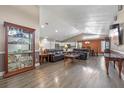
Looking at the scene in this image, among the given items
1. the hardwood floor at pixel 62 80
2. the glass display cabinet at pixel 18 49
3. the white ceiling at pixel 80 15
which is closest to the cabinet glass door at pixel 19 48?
the glass display cabinet at pixel 18 49

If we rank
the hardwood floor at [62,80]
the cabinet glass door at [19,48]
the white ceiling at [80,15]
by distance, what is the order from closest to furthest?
the hardwood floor at [62,80] → the cabinet glass door at [19,48] → the white ceiling at [80,15]

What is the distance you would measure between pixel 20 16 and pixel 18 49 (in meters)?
1.37

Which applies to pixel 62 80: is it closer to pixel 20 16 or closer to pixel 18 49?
pixel 18 49

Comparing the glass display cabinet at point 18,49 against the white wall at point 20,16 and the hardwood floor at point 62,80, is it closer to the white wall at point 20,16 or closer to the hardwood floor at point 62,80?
the white wall at point 20,16

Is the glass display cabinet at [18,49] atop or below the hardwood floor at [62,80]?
atop

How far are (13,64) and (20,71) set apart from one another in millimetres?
411

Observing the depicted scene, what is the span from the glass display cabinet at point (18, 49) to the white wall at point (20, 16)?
205 millimetres

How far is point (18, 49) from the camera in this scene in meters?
5.52

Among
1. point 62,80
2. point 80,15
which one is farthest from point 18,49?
point 80,15

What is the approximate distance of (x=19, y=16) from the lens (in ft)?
18.0

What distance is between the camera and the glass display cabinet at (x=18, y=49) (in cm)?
483

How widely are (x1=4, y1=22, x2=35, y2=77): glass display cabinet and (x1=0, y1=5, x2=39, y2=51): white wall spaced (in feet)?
0.67

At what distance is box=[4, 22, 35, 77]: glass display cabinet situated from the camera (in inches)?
190
